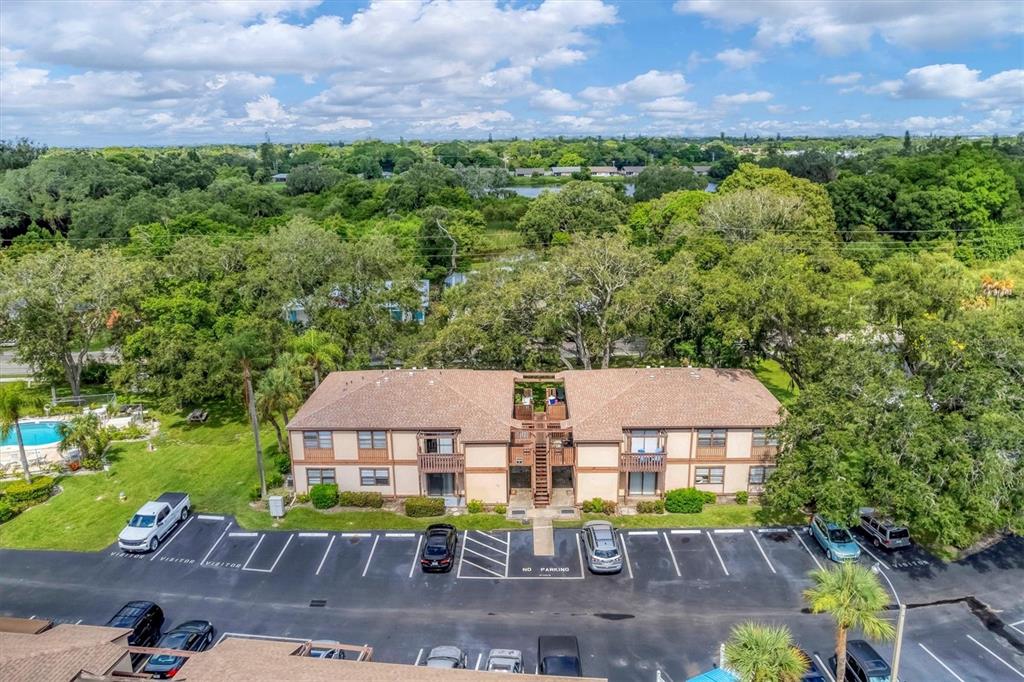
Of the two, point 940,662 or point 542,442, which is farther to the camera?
point 542,442

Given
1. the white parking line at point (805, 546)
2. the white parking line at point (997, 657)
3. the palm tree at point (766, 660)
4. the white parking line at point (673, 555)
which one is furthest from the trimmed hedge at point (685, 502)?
the palm tree at point (766, 660)

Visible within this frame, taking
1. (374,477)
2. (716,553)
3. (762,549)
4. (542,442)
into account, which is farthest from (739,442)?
(374,477)

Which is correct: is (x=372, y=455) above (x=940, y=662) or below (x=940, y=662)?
above

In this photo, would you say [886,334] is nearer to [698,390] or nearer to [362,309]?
[698,390]

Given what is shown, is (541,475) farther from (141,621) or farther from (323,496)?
(141,621)

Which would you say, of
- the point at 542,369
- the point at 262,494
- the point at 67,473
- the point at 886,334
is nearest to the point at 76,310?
the point at 67,473

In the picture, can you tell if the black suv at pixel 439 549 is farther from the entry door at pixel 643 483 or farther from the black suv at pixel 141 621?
the black suv at pixel 141 621
